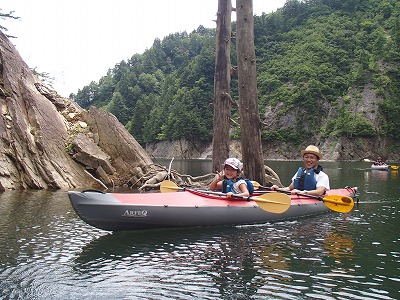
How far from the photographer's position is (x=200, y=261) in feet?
21.6

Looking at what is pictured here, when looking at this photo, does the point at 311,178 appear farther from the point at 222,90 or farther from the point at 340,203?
the point at 222,90

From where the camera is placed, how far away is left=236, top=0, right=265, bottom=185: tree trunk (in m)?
12.8

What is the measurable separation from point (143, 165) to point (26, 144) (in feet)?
17.1

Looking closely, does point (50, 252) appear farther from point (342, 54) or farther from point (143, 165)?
point (342, 54)

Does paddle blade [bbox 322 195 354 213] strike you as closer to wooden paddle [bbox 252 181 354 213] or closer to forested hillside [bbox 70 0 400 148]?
wooden paddle [bbox 252 181 354 213]

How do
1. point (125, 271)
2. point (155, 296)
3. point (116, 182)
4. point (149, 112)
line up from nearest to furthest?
point (155, 296) < point (125, 271) < point (116, 182) < point (149, 112)

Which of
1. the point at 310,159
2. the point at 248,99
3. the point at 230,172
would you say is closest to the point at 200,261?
the point at 230,172

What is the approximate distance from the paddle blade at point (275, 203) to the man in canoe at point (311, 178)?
5.14ft

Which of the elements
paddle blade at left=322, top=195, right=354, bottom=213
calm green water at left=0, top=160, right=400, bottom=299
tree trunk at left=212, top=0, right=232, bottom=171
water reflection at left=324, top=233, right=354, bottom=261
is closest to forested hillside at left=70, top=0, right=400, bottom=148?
tree trunk at left=212, top=0, right=232, bottom=171

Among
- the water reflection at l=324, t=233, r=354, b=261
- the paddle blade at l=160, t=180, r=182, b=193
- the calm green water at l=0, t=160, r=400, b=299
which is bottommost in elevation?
the water reflection at l=324, t=233, r=354, b=261

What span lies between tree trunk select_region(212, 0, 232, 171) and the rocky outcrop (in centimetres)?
487

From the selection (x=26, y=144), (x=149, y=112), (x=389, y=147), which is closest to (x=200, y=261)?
(x=26, y=144)

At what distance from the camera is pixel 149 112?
102 m

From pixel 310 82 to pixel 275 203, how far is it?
7372 cm
